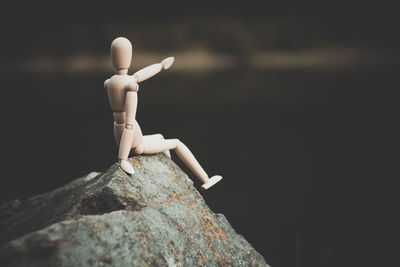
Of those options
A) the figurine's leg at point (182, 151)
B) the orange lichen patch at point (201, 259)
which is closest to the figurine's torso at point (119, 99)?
the figurine's leg at point (182, 151)

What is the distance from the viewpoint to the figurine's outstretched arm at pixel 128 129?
293cm

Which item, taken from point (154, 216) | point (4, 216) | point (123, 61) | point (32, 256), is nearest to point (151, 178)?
point (154, 216)

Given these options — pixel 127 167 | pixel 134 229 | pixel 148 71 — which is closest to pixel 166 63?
pixel 148 71

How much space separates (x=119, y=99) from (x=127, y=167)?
18.9 inches

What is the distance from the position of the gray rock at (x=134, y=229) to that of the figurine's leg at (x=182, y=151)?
0.10 m

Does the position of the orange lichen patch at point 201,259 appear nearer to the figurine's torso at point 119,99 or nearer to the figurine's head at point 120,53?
the figurine's torso at point 119,99

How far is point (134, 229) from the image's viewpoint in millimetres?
2480

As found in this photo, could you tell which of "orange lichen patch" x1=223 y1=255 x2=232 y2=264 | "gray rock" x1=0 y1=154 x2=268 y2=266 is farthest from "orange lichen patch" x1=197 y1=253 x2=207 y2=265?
"orange lichen patch" x1=223 y1=255 x2=232 y2=264

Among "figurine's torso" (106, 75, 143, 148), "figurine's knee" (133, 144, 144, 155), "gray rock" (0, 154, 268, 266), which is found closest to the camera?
"gray rock" (0, 154, 268, 266)

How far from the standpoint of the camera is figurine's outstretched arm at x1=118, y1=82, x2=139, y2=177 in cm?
293

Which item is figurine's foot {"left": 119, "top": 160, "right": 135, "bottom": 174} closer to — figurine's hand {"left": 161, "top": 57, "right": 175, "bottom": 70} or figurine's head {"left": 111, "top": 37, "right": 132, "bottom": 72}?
figurine's head {"left": 111, "top": 37, "right": 132, "bottom": 72}

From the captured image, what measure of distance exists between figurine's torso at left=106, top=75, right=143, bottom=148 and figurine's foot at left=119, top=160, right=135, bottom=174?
0.73ft

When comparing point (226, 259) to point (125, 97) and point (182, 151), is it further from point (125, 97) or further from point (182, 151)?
point (125, 97)

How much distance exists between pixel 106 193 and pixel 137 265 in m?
0.55
